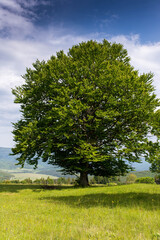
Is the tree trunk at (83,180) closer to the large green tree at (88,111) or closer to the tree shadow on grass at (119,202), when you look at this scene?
the large green tree at (88,111)

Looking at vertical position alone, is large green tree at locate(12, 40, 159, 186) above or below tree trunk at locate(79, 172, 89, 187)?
above

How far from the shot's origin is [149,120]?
21391 mm

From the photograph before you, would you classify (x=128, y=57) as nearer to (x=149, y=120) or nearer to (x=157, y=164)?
(x=149, y=120)

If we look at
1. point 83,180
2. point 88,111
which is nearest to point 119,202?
point 88,111

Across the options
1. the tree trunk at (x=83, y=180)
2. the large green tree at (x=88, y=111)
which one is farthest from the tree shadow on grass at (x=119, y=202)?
the tree trunk at (x=83, y=180)

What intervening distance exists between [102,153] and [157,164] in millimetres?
12578

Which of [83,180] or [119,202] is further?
[83,180]

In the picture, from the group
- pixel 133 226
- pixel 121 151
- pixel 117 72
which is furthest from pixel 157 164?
pixel 117 72

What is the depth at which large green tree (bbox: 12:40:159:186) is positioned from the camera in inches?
822

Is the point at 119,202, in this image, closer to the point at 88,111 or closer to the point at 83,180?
the point at 88,111

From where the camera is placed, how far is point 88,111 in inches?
934

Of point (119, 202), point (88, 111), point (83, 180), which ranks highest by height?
point (88, 111)

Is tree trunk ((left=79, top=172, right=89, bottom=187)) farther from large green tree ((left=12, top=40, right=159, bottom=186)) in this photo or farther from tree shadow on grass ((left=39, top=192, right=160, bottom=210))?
tree shadow on grass ((left=39, top=192, right=160, bottom=210))

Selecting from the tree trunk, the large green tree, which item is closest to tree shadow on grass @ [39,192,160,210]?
the large green tree
